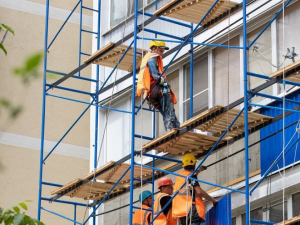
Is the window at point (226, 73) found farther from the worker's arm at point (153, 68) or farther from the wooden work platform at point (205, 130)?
the worker's arm at point (153, 68)

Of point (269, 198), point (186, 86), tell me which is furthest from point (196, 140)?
point (186, 86)

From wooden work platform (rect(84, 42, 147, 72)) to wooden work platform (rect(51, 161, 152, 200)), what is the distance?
2.31 metres

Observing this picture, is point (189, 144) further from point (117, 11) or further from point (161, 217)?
point (117, 11)

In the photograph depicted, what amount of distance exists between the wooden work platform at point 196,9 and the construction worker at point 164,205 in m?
3.08

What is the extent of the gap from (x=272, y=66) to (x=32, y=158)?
46.7ft

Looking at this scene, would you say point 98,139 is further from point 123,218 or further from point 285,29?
point 285,29

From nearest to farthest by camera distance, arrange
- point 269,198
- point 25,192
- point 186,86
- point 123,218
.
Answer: point 269,198 → point 186,86 → point 123,218 → point 25,192

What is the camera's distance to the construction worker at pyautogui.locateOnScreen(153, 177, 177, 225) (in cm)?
1518

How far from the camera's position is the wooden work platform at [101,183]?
691 inches

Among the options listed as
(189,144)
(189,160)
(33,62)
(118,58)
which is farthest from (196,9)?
(33,62)

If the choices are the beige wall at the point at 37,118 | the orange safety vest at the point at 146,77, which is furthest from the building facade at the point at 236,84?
the beige wall at the point at 37,118

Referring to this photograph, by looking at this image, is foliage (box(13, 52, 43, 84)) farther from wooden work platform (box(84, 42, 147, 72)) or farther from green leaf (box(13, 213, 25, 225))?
wooden work platform (box(84, 42, 147, 72))

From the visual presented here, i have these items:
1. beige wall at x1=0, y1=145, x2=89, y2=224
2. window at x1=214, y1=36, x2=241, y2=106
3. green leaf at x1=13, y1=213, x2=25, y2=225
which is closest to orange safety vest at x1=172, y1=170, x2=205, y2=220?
window at x1=214, y1=36, x2=241, y2=106

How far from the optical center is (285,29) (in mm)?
15625
